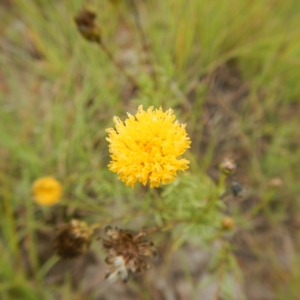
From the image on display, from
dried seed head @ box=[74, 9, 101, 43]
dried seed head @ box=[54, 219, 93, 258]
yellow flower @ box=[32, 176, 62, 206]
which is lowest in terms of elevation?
dried seed head @ box=[54, 219, 93, 258]

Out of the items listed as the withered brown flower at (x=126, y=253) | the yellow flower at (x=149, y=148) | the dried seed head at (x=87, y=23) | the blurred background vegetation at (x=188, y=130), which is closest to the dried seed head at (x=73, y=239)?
the withered brown flower at (x=126, y=253)

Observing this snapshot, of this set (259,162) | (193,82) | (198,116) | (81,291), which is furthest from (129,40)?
(81,291)

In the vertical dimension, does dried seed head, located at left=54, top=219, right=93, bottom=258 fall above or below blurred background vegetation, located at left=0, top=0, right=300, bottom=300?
below

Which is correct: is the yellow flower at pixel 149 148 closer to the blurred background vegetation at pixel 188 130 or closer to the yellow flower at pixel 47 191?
the blurred background vegetation at pixel 188 130

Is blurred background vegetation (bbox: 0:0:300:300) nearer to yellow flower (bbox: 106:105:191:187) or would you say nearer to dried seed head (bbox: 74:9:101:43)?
dried seed head (bbox: 74:9:101:43)

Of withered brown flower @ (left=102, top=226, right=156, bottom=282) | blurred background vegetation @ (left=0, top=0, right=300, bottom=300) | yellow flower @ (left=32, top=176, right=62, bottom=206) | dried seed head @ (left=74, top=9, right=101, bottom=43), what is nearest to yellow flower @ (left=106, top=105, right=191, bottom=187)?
withered brown flower @ (left=102, top=226, right=156, bottom=282)

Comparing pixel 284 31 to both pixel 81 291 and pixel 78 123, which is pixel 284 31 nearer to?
pixel 78 123
